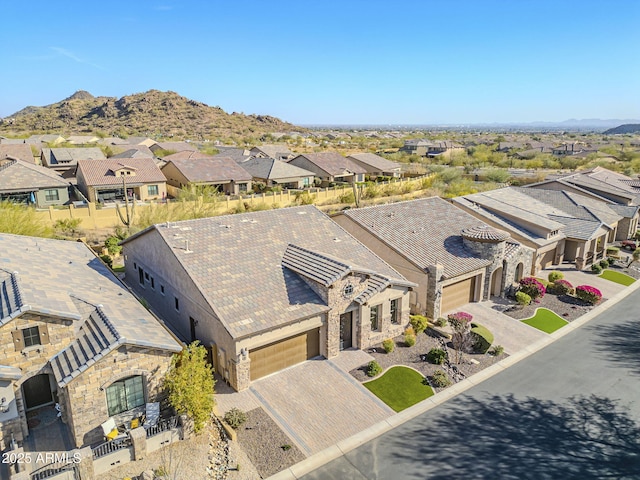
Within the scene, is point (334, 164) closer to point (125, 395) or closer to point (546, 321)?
point (546, 321)

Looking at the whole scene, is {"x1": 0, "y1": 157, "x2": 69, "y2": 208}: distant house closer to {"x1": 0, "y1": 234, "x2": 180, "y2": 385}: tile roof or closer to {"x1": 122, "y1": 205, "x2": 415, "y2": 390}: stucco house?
{"x1": 0, "y1": 234, "x2": 180, "y2": 385}: tile roof

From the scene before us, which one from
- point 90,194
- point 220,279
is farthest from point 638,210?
point 90,194

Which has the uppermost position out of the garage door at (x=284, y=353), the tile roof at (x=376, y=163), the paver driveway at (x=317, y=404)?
the tile roof at (x=376, y=163)

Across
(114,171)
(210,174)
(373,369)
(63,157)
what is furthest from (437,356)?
(63,157)

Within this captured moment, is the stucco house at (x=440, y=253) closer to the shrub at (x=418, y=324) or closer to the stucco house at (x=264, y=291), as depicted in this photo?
the shrub at (x=418, y=324)

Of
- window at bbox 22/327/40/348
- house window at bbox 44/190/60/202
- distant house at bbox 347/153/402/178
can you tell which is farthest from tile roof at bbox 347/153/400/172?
window at bbox 22/327/40/348

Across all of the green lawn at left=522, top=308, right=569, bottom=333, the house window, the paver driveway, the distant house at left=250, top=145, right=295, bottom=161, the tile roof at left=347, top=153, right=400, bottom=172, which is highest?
the distant house at left=250, top=145, right=295, bottom=161

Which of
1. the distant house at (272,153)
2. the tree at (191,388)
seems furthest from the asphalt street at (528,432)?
the distant house at (272,153)
